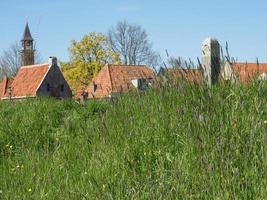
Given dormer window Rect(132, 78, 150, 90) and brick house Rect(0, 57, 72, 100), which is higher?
brick house Rect(0, 57, 72, 100)

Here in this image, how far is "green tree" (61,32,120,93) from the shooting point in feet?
222

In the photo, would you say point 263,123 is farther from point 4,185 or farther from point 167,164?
point 4,185

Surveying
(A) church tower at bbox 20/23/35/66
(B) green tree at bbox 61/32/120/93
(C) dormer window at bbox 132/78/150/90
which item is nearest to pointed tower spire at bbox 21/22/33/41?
(A) church tower at bbox 20/23/35/66

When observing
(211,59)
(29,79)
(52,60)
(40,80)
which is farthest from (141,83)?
(52,60)

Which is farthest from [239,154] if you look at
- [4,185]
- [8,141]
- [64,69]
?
[64,69]

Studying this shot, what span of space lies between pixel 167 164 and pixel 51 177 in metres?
1.25

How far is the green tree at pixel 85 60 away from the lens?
67.7 metres

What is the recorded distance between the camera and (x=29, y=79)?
2361 inches

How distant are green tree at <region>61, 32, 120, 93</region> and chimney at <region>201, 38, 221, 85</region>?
60660mm

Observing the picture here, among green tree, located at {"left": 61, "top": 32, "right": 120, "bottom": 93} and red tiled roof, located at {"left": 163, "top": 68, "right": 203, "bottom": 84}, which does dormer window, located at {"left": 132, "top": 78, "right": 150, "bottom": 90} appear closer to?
red tiled roof, located at {"left": 163, "top": 68, "right": 203, "bottom": 84}

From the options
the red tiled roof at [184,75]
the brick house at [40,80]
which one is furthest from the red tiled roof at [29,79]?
the red tiled roof at [184,75]

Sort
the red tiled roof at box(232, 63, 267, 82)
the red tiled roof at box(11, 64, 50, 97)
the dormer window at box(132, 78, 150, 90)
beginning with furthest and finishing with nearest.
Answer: the red tiled roof at box(11, 64, 50, 97) < the dormer window at box(132, 78, 150, 90) < the red tiled roof at box(232, 63, 267, 82)

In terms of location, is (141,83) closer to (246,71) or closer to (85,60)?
(246,71)

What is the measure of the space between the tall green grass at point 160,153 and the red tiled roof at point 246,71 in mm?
374
